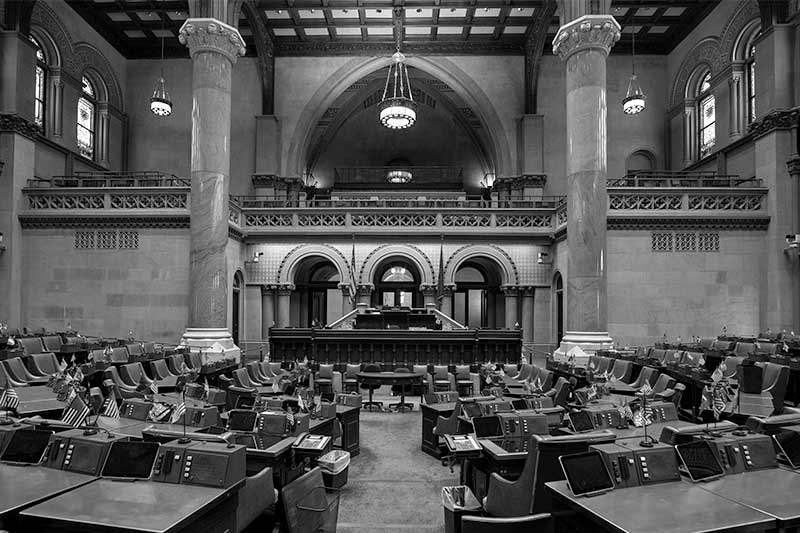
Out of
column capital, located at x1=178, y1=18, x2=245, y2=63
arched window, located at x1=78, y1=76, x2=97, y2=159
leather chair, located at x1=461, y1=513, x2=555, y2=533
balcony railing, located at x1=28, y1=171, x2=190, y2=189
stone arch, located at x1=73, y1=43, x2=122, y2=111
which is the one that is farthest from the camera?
arched window, located at x1=78, y1=76, x2=97, y2=159

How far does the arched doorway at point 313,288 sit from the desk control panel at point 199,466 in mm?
19092

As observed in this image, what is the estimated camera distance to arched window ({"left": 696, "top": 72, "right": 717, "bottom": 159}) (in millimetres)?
22922

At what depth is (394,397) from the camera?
47.4ft

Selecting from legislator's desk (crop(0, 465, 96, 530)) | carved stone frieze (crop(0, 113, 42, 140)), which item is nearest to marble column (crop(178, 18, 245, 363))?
carved stone frieze (crop(0, 113, 42, 140))

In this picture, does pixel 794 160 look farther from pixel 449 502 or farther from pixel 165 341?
pixel 165 341

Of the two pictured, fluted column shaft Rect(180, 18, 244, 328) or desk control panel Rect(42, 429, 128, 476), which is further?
fluted column shaft Rect(180, 18, 244, 328)

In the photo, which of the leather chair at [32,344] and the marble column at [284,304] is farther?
the marble column at [284,304]

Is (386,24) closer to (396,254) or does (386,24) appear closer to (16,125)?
(396,254)

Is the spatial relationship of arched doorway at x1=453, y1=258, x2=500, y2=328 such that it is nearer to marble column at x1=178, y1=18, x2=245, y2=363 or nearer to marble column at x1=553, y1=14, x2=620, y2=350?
marble column at x1=553, y1=14, x2=620, y2=350

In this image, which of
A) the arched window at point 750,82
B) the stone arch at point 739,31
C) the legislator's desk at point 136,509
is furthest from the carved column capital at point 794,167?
the legislator's desk at point 136,509

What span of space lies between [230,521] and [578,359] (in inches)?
441

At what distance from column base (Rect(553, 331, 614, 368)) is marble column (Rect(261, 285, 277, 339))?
12.3 m

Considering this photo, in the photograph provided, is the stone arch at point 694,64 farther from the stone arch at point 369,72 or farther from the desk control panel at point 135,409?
the desk control panel at point 135,409

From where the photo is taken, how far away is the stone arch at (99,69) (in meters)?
22.8
